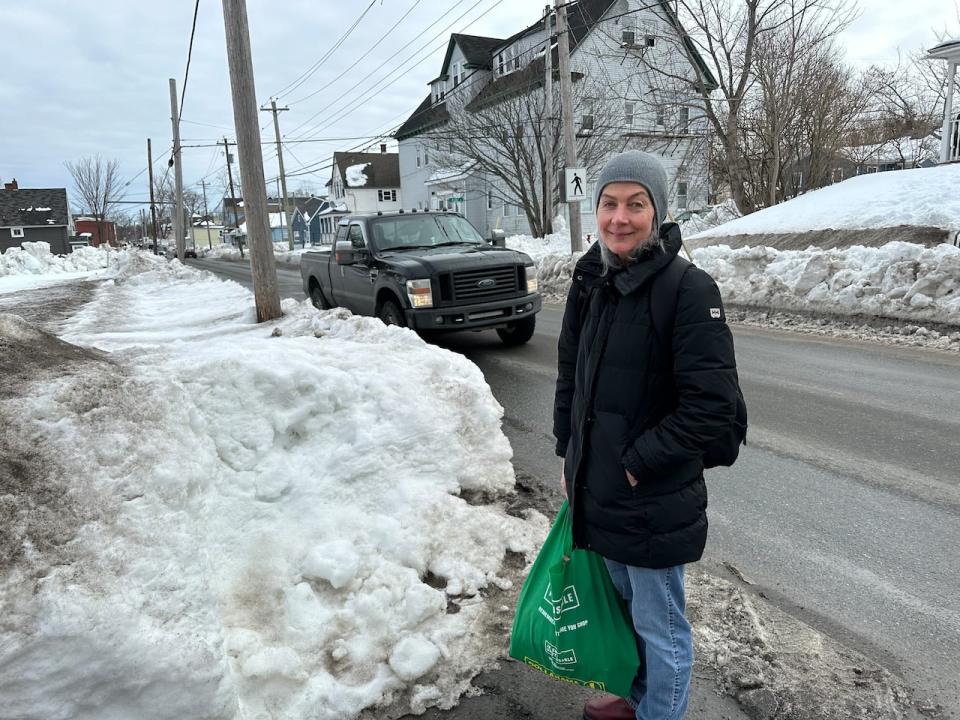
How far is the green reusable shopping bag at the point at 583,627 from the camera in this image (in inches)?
81.5

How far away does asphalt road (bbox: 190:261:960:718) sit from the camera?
9.64 ft

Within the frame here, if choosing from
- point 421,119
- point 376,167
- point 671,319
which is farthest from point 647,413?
point 376,167

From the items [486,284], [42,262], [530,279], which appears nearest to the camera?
[486,284]

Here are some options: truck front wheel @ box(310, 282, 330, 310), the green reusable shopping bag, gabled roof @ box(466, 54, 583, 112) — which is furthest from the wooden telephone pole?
the green reusable shopping bag

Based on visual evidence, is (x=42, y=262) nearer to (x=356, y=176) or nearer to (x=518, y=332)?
(x=518, y=332)

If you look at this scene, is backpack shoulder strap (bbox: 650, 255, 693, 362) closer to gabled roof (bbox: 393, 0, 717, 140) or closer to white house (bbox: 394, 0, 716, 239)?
gabled roof (bbox: 393, 0, 717, 140)

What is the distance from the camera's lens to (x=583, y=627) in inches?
82.0

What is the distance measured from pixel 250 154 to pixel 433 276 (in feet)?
11.1

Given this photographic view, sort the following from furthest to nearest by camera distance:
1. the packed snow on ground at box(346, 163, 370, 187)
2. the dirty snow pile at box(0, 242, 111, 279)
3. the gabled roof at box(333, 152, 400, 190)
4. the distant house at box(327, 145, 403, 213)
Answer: the gabled roof at box(333, 152, 400, 190) → the distant house at box(327, 145, 403, 213) → the packed snow on ground at box(346, 163, 370, 187) → the dirty snow pile at box(0, 242, 111, 279)

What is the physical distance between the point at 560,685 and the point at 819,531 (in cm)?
207

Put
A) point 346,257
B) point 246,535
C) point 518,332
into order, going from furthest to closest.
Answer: point 518,332
point 346,257
point 246,535

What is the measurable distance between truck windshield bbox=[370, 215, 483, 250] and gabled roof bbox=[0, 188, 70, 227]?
231 ft

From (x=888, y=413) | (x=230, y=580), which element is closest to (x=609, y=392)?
(x=230, y=580)

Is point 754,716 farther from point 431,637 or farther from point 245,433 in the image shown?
point 245,433
